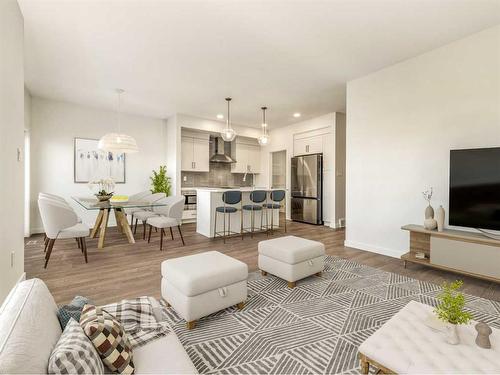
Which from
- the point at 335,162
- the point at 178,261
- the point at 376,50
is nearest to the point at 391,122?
the point at 376,50

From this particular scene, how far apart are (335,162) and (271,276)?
410 centimetres

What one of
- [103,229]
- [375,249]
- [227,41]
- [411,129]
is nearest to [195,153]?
[103,229]

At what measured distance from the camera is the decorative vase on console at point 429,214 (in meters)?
3.28

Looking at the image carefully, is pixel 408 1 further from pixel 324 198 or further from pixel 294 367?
pixel 324 198

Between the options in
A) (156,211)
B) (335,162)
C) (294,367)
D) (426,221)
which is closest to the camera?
(294,367)

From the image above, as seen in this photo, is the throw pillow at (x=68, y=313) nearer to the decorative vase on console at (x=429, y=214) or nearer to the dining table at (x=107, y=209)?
the dining table at (x=107, y=209)

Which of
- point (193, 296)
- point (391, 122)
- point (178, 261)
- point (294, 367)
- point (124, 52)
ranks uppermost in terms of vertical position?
point (124, 52)

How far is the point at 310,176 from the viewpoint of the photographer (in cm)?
674

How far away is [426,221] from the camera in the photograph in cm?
333

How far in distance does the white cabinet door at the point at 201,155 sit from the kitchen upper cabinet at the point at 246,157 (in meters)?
1.00

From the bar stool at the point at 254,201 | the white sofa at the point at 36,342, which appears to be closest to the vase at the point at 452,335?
the white sofa at the point at 36,342

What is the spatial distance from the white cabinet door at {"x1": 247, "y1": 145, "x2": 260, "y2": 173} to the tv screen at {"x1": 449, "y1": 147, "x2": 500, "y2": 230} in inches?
230

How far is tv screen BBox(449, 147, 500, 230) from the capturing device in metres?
2.86

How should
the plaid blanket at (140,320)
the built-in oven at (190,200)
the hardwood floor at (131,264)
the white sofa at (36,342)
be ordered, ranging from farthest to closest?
the built-in oven at (190,200) < the hardwood floor at (131,264) < the plaid blanket at (140,320) < the white sofa at (36,342)
